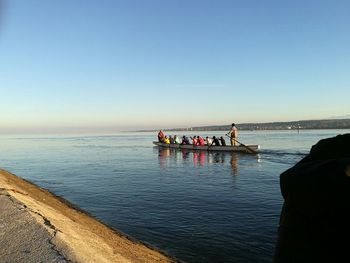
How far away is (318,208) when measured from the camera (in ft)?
7.01

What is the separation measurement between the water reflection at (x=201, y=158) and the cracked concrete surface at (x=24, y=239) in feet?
61.0

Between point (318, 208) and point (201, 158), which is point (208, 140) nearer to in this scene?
point (201, 158)

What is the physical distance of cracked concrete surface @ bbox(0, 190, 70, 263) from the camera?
19.9 ft

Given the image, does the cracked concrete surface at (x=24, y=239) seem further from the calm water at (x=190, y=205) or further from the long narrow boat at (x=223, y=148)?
the long narrow boat at (x=223, y=148)

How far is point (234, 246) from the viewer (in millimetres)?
10211

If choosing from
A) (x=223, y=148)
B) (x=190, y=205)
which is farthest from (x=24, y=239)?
(x=223, y=148)

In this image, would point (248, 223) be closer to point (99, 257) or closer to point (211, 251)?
point (211, 251)

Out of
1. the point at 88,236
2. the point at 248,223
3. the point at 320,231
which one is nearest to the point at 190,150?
the point at 248,223

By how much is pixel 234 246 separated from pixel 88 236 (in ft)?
12.9

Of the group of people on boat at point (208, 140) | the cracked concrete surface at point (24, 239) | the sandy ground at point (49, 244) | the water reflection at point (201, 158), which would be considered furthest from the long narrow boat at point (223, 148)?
the cracked concrete surface at point (24, 239)

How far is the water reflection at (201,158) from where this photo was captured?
3238 centimetres

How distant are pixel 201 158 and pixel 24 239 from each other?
104 ft

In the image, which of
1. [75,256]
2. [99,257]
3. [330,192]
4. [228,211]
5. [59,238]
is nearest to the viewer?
[330,192]

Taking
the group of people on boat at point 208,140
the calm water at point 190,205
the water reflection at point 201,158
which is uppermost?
the group of people on boat at point 208,140
